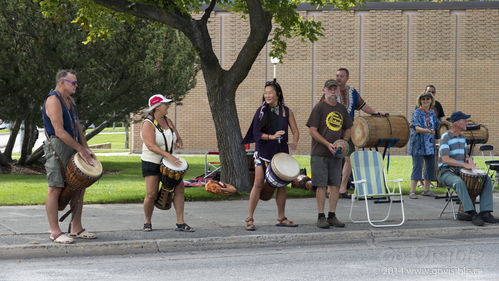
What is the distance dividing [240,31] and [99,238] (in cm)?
2232

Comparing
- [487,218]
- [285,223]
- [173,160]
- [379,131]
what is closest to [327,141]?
[285,223]

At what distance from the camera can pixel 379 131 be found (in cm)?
1134

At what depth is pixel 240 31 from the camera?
2956 cm

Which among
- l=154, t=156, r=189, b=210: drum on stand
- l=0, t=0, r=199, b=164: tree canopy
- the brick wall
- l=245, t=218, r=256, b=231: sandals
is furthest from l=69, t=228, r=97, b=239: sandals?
the brick wall

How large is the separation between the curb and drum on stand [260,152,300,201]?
0.70 metres

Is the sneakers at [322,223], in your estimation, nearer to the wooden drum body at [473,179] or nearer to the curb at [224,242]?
the curb at [224,242]

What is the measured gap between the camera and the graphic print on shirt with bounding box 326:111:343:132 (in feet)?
30.1

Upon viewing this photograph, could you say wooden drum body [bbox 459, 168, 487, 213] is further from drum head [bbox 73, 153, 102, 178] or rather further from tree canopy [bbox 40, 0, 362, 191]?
drum head [bbox 73, 153, 102, 178]

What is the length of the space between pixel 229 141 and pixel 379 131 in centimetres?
279

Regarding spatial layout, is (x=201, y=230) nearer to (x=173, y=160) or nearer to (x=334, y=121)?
(x=173, y=160)

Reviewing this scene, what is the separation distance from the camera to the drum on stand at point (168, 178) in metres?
8.24

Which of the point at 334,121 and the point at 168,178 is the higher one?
the point at 334,121

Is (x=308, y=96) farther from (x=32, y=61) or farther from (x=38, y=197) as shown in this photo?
(x=38, y=197)

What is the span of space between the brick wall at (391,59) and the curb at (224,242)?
20.5 meters
